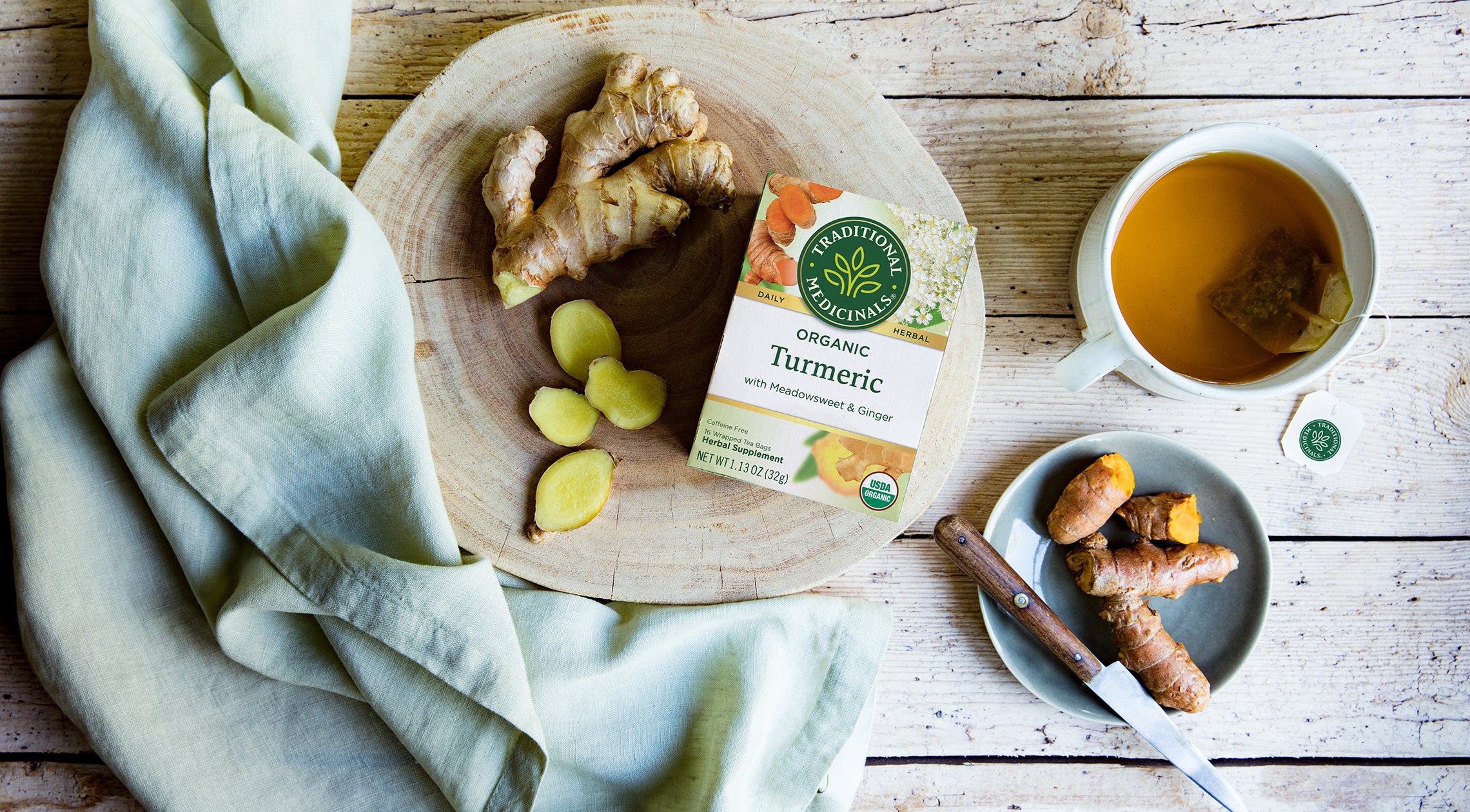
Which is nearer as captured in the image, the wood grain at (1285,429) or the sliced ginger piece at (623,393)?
the sliced ginger piece at (623,393)

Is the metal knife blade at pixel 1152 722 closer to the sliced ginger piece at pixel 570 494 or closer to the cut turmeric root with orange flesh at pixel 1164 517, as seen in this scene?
the cut turmeric root with orange flesh at pixel 1164 517

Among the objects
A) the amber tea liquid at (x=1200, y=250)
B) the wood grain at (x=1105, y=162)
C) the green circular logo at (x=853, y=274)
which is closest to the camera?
the green circular logo at (x=853, y=274)

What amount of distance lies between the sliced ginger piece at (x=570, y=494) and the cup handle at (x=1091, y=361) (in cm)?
56

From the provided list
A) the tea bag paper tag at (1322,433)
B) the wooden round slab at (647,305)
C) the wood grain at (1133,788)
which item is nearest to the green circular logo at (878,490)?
the wooden round slab at (647,305)

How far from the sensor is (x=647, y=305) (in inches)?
38.5

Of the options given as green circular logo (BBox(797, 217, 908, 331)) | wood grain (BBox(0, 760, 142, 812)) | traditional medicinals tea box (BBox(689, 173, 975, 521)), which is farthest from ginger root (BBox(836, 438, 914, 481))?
wood grain (BBox(0, 760, 142, 812))

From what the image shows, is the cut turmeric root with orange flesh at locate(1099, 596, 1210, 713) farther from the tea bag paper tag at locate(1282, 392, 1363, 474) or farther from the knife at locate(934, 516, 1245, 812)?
the tea bag paper tag at locate(1282, 392, 1363, 474)

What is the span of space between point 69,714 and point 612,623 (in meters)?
0.65

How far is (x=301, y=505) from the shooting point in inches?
36.1

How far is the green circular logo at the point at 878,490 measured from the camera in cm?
86

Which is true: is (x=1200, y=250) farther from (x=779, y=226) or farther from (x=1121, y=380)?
(x=779, y=226)

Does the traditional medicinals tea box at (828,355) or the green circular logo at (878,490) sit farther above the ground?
the traditional medicinals tea box at (828,355)

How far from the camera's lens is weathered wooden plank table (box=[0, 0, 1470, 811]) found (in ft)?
3.42

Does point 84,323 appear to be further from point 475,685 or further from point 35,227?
point 475,685
